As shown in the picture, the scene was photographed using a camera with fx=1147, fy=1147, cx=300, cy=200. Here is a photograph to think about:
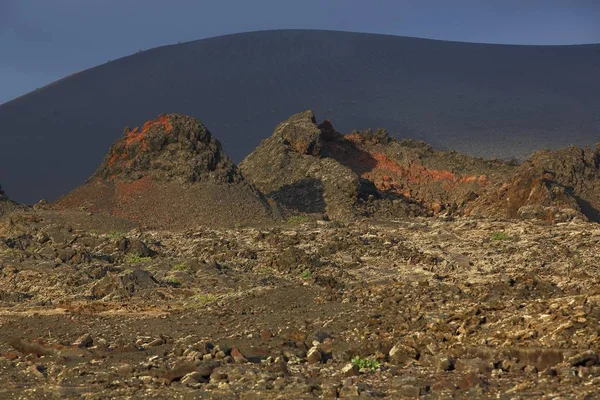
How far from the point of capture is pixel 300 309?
1448 centimetres

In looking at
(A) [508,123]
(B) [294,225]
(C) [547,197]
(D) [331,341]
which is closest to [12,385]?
(D) [331,341]

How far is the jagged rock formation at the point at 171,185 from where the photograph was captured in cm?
2423

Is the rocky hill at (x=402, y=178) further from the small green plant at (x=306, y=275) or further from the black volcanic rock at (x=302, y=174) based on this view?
the small green plant at (x=306, y=275)

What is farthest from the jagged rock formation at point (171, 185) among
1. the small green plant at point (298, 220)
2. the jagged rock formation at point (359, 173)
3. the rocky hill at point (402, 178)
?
the jagged rock formation at point (359, 173)

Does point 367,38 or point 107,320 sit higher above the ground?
point 367,38

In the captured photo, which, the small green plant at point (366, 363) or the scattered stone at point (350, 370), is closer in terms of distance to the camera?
the scattered stone at point (350, 370)

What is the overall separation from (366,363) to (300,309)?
3.78 meters

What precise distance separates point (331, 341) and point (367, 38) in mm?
81627

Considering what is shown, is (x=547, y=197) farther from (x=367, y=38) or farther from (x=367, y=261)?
(x=367, y=38)

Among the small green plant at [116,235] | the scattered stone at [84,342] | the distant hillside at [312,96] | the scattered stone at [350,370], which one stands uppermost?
the distant hillside at [312,96]

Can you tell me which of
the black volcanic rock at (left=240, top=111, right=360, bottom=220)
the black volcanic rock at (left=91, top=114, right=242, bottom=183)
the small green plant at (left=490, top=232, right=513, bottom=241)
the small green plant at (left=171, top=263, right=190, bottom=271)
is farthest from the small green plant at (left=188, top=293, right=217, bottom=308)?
the black volcanic rock at (left=240, top=111, right=360, bottom=220)

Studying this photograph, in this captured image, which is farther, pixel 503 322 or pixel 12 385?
pixel 503 322

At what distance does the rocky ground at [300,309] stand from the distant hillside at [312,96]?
3423 cm

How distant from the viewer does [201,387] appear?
32.0 feet
